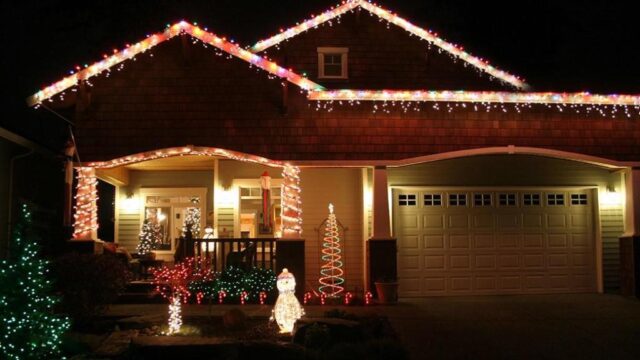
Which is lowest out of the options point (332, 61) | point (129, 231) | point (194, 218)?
point (129, 231)

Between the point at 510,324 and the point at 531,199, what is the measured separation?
204 inches

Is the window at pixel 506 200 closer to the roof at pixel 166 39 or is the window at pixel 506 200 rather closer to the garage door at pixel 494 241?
the garage door at pixel 494 241

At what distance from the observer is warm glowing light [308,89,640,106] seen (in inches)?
562

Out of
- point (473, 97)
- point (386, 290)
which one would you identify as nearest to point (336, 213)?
point (386, 290)

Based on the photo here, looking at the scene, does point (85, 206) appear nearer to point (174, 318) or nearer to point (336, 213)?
point (174, 318)

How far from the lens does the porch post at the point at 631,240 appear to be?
1465cm

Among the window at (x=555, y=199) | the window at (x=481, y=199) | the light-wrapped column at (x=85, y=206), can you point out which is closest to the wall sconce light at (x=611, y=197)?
the window at (x=555, y=199)

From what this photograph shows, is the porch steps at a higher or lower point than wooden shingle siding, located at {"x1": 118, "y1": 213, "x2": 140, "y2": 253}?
lower

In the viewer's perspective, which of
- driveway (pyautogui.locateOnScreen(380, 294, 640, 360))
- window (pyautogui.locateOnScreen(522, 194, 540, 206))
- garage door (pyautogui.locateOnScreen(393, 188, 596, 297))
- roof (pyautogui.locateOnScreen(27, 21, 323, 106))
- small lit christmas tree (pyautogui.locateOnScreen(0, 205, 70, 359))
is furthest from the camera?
window (pyautogui.locateOnScreen(522, 194, 540, 206))

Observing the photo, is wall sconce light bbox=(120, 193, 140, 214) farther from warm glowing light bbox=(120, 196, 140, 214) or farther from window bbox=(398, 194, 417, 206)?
window bbox=(398, 194, 417, 206)

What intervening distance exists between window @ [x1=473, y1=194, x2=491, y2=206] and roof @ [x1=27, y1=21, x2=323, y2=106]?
4532 millimetres

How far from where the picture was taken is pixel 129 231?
1742cm

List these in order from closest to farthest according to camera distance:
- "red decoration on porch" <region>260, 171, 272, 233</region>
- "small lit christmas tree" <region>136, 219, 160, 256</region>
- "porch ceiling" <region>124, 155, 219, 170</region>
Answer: "red decoration on porch" <region>260, 171, 272, 233</region>, "porch ceiling" <region>124, 155, 219, 170</region>, "small lit christmas tree" <region>136, 219, 160, 256</region>

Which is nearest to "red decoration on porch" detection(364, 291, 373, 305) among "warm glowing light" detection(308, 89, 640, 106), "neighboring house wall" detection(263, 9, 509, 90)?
"warm glowing light" detection(308, 89, 640, 106)
